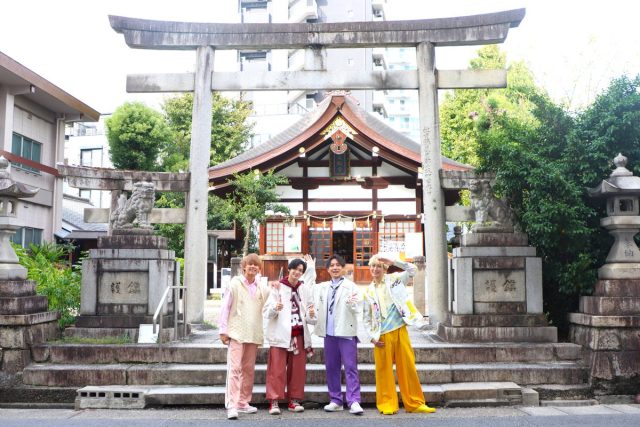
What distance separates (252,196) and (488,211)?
10547 millimetres

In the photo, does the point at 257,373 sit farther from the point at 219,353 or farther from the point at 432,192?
the point at 432,192

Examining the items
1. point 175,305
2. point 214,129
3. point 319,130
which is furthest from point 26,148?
point 175,305

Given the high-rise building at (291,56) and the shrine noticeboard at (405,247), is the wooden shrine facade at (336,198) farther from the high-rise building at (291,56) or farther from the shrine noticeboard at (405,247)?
the high-rise building at (291,56)

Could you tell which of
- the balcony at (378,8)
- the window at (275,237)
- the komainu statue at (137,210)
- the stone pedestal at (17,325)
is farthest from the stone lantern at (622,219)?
the balcony at (378,8)

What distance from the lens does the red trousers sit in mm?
5805

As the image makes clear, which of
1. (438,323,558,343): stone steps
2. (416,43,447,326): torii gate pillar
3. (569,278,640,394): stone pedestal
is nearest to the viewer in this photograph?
(569,278,640,394): stone pedestal

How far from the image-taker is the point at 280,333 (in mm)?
5809

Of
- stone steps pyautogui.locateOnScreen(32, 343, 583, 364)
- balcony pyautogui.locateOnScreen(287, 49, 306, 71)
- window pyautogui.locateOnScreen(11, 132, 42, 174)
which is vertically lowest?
stone steps pyautogui.locateOnScreen(32, 343, 583, 364)

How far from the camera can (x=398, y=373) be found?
5.88 m

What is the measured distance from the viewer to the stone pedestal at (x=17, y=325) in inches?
274

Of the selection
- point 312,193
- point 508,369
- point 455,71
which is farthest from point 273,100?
point 508,369


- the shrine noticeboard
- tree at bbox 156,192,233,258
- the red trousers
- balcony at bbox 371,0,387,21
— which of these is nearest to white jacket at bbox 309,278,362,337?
the red trousers

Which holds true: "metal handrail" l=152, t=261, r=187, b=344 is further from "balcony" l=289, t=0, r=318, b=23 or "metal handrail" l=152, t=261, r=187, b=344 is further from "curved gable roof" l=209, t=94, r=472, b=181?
"balcony" l=289, t=0, r=318, b=23

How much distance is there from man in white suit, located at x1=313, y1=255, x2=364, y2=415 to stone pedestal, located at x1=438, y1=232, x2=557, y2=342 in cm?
221
